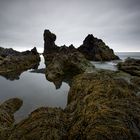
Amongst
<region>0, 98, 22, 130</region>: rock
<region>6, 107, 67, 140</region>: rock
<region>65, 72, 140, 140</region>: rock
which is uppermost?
<region>65, 72, 140, 140</region>: rock

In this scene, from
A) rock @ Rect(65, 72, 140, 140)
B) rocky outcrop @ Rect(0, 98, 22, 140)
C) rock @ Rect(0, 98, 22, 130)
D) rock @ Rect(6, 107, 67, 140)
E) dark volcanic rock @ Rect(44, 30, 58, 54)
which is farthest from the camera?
dark volcanic rock @ Rect(44, 30, 58, 54)

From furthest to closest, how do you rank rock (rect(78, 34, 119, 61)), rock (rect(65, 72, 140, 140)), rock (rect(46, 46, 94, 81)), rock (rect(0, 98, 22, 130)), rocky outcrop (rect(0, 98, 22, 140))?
rock (rect(78, 34, 119, 61))
rock (rect(46, 46, 94, 81))
rock (rect(0, 98, 22, 130))
rocky outcrop (rect(0, 98, 22, 140))
rock (rect(65, 72, 140, 140))

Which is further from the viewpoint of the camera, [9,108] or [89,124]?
[9,108]

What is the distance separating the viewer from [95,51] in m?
87.9

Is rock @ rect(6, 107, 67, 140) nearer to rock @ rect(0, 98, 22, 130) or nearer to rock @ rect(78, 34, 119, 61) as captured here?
rock @ rect(0, 98, 22, 130)

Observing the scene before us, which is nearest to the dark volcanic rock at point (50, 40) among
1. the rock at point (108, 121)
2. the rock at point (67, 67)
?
the rock at point (67, 67)

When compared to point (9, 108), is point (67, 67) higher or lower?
higher

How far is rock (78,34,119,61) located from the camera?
283 ft

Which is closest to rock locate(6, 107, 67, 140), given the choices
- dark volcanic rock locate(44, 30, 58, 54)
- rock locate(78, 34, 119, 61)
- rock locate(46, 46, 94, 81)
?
rock locate(46, 46, 94, 81)

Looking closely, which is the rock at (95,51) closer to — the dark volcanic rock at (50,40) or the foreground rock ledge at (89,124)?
the dark volcanic rock at (50,40)

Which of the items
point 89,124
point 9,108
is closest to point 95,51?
point 9,108

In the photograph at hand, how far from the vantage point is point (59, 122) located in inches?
346

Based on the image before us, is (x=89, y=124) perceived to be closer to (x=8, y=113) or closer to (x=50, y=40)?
(x=8, y=113)

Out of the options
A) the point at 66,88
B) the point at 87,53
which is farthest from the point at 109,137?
the point at 87,53
